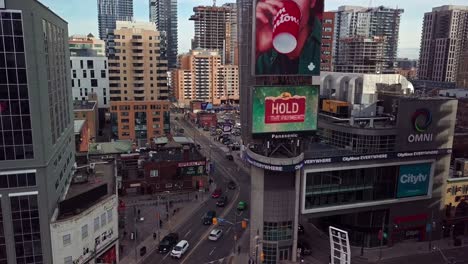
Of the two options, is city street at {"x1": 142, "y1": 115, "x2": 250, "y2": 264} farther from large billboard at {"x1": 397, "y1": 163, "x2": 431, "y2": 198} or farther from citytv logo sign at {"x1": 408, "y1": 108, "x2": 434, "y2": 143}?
citytv logo sign at {"x1": 408, "y1": 108, "x2": 434, "y2": 143}

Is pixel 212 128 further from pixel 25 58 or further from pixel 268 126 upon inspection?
pixel 25 58

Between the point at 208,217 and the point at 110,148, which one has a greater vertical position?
the point at 110,148

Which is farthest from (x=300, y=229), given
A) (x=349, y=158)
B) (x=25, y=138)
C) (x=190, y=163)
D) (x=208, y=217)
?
(x=25, y=138)

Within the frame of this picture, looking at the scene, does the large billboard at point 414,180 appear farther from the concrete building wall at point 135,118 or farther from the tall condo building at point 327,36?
the tall condo building at point 327,36

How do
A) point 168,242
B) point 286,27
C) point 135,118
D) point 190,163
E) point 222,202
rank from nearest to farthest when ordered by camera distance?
point 286,27 < point 168,242 < point 222,202 < point 190,163 < point 135,118

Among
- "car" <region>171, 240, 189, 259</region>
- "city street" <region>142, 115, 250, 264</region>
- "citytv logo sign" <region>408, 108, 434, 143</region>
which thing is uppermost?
"citytv logo sign" <region>408, 108, 434, 143</region>

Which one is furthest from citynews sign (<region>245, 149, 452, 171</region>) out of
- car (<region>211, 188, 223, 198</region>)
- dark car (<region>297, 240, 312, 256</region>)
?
car (<region>211, 188, 223, 198</region>)

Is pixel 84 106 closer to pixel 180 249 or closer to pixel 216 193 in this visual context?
pixel 216 193

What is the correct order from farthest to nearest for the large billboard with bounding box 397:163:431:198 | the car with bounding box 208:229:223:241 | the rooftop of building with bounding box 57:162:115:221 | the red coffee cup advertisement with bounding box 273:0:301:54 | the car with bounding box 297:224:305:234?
the car with bounding box 297:224:305:234
the car with bounding box 208:229:223:241
the large billboard with bounding box 397:163:431:198
the red coffee cup advertisement with bounding box 273:0:301:54
the rooftop of building with bounding box 57:162:115:221
